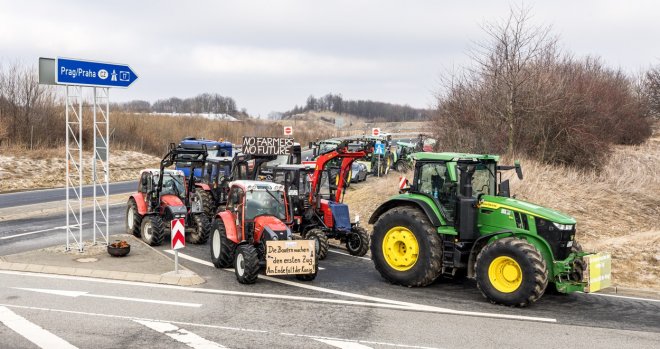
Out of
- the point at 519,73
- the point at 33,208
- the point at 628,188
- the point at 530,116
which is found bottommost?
the point at 33,208

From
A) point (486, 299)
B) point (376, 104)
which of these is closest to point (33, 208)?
point (486, 299)

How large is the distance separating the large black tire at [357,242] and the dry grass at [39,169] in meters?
23.6

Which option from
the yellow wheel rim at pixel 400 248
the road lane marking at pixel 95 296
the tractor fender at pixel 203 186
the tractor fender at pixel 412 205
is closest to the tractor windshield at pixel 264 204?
the tractor fender at pixel 412 205

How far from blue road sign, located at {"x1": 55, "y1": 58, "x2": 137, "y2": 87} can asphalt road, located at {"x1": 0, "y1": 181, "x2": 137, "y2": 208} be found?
14.3 meters

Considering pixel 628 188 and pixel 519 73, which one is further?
pixel 519 73

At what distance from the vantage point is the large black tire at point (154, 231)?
52.9ft

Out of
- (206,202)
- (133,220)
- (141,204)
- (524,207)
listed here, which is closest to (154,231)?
(141,204)

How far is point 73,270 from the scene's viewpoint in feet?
42.9

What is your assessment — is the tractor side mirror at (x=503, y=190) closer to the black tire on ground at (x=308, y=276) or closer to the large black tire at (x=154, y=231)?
the black tire on ground at (x=308, y=276)

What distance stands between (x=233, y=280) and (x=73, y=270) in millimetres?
3700

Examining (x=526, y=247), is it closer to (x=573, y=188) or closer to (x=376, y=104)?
(x=573, y=188)

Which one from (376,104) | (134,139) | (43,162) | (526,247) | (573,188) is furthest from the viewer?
(376,104)

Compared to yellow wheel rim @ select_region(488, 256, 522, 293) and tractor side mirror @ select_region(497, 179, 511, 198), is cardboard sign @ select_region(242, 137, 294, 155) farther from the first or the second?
yellow wheel rim @ select_region(488, 256, 522, 293)

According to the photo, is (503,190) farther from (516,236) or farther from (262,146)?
(262,146)
